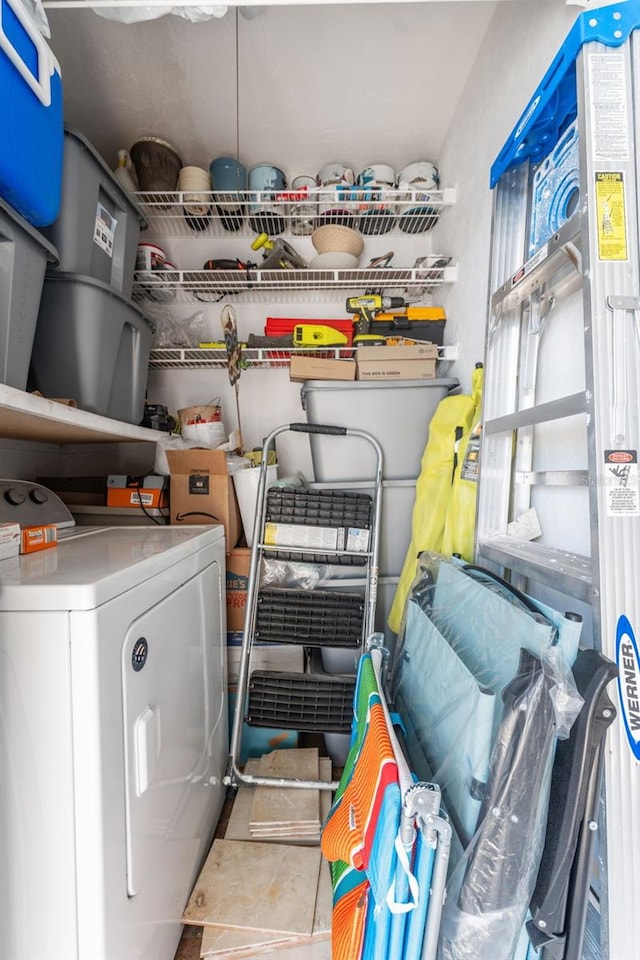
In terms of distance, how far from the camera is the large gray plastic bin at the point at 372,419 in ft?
5.17

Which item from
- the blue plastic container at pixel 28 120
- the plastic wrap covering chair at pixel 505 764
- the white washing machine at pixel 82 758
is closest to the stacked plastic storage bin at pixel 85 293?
the blue plastic container at pixel 28 120

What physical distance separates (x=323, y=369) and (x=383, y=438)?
36 cm

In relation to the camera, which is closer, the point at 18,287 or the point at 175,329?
the point at 18,287

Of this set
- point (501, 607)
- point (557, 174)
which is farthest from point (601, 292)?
point (501, 607)

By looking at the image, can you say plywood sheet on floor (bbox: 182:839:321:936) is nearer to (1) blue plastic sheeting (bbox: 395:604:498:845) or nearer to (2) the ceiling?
(1) blue plastic sheeting (bbox: 395:604:498:845)

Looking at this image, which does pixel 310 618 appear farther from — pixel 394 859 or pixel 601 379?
pixel 601 379

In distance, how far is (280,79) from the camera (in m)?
1.52

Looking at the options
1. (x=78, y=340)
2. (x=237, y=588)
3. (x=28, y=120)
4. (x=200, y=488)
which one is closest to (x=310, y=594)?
(x=237, y=588)

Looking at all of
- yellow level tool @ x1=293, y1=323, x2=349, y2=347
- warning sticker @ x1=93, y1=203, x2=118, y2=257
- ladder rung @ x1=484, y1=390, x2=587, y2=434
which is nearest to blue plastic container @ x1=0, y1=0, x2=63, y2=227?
warning sticker @ x1=93, y1=203, x2=118, y2=257

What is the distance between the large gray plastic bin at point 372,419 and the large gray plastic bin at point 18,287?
34.8 inches

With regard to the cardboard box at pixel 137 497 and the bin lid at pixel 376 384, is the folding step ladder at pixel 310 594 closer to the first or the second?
the bin lid at pixel 376 384

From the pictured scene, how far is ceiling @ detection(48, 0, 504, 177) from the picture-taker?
1323mm

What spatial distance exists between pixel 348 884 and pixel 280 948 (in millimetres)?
348

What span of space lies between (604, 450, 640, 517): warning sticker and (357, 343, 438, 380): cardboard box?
1.02m
